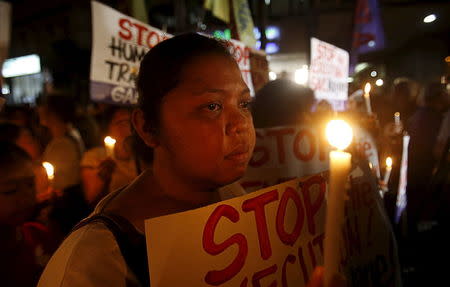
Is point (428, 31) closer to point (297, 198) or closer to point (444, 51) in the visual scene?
point (444, 51)

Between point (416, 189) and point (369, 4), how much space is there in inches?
141

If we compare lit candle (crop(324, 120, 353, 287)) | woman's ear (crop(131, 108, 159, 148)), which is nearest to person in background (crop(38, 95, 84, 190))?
woman's ear (crop(131, 108, 159, 148))

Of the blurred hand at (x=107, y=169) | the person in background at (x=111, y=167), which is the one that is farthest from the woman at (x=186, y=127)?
the blurred hand at (x=107, y=169)

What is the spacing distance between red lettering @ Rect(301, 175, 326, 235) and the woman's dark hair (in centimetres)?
66

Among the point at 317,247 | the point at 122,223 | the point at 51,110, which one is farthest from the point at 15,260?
the point at 51,110

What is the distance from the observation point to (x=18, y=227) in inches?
78.9

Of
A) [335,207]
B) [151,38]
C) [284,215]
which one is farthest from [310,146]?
[151,38]

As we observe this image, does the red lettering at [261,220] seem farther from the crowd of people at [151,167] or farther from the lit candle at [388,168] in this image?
the lit candle at [388,168]

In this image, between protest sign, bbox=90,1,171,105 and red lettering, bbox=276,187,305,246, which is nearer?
red lettering, bbox=276,187,305,246

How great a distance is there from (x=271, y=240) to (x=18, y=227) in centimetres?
155

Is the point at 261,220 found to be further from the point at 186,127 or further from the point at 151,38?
the point at 151,38

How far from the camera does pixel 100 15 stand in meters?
3.09

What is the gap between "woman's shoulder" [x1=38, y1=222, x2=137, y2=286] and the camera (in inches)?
37.6

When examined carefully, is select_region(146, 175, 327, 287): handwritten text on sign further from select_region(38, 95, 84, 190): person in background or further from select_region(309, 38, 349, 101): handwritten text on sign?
select_region(309, 38, 349, 101): handwritten text on sign
